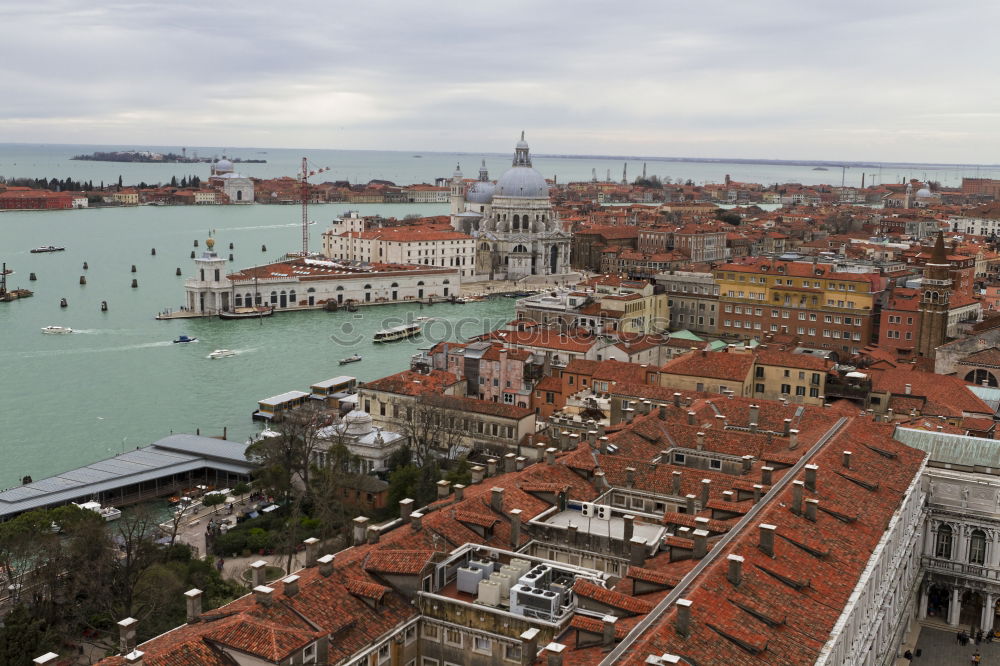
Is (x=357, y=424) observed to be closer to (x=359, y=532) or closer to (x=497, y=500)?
(x=497, y=500)

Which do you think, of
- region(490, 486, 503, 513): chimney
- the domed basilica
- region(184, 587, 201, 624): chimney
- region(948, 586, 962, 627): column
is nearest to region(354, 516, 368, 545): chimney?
region(490, 486, 503, 513): chimney

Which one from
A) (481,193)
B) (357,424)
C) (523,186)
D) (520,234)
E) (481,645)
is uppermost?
(523,186)

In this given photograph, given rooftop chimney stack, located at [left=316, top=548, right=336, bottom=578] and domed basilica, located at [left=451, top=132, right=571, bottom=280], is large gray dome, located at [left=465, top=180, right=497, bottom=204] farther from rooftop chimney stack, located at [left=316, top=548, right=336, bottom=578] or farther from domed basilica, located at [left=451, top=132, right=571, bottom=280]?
rooftop chimney stack, located at [left=316, top=548, right=336, bottom=578]

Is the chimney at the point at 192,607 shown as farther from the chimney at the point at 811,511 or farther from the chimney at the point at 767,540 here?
the chimney at the point at 811,511

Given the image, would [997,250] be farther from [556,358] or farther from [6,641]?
[6,641]

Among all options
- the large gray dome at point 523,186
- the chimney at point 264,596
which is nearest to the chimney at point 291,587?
the chimney at point 264,596

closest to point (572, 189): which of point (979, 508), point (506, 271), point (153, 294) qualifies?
point (506, 271)

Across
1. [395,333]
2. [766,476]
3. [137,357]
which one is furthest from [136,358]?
[766,476]
